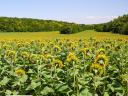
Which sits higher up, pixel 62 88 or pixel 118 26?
pixel 62 88

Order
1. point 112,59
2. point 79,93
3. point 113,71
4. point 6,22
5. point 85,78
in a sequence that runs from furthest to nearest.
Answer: point 6,22
point 112,59
point 113,71
point 85,78
point 79,93

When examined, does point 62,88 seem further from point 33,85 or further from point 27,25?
point 27,25

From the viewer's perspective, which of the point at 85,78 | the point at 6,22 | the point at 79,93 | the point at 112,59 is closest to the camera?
the point at 79,93

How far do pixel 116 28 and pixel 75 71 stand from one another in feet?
108

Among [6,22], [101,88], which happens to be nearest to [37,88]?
[101,88]

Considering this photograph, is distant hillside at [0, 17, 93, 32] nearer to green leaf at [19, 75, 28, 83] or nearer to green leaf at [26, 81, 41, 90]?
green leaf at [19, 75, 28, 83]

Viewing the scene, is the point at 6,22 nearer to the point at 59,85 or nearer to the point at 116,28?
the point at 116,28

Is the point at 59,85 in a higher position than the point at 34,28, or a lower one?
higher

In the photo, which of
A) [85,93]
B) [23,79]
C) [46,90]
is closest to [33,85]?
[46,90]

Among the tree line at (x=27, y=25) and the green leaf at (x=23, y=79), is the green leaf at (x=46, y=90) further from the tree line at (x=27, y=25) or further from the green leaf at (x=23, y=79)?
the tree line at (x=27, y=25)

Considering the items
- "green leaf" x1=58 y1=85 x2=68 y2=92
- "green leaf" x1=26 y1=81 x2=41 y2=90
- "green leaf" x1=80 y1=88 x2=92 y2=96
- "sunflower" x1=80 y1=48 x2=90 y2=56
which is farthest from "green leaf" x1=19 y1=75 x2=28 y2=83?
"sunflower" x1=80 y1=48 x2=90 y2=56

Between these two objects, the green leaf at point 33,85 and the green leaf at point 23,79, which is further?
the green leaf at point 23,79

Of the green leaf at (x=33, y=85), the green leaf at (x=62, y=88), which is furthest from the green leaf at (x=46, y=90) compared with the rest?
the green leaf at (x=62, y=88)

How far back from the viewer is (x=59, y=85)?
6656mm
